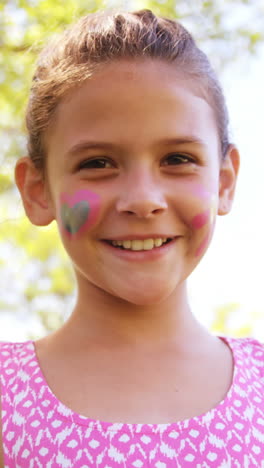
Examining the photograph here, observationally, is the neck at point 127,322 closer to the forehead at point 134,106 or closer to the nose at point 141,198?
the nose at point 141,198

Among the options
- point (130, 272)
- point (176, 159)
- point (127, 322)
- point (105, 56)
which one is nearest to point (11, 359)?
point (127, 322)

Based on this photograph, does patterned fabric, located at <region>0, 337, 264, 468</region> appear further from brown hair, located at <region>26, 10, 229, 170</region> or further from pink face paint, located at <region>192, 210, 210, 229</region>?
brown hair, located at <region>26, 10, 229, 170</region>

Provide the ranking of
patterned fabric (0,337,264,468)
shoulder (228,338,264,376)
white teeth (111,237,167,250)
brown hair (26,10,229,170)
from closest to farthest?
patterned fabric (0,337,264,468) < white teeth (111,237,167,250) < brown hair (26,10,229,170) < shoulder (228,338,264,376)

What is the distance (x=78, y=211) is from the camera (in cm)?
166

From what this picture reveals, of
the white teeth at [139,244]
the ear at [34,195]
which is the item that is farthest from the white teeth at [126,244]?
the ear at [34,195]

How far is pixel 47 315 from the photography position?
17.0 feet

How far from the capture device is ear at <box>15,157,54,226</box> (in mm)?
1900

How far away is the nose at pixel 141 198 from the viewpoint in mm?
1544

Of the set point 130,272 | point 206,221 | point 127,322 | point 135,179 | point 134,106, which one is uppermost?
point 134,106

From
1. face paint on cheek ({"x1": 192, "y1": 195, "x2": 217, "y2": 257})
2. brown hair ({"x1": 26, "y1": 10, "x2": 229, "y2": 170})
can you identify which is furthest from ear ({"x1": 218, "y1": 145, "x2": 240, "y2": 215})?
face paint on cheek ({"x1": 192, "y1": 195, "x2": 217, "y2": 257})

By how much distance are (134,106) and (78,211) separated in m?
0.31

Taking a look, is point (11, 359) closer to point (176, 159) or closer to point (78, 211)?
point (78, 211)

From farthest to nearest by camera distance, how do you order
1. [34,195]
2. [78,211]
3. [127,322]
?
[34,195]
[127,322]
[78,211]

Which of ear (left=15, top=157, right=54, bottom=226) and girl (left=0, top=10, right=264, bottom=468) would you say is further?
ear (left=15, top=157, right=54, bottom=226)
